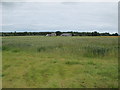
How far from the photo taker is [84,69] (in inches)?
280

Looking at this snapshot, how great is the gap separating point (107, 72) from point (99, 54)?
429cm

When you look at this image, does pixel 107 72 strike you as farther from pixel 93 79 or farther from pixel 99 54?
pixel 99 54

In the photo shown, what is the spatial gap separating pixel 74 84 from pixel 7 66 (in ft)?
10.9

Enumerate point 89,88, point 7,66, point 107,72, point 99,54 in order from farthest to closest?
point 99,54, point 7,66, point 107,72, point 89,88

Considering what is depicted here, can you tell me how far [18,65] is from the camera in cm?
785

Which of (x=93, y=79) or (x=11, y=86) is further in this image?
(x=93, y=79)

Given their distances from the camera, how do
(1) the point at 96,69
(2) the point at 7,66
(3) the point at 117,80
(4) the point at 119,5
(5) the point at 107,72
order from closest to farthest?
(3) the point at 117,80 → (5) the point at 107,72 → (1) the point at 96,69 → (2) the point at 7,66 → (4) the point at 119,5

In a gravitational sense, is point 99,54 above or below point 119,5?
below

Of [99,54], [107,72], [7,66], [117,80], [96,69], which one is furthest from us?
[99,54]

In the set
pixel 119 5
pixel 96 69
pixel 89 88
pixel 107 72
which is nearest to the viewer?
pixel 89 88

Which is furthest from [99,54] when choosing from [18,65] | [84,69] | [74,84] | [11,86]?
[11,86]

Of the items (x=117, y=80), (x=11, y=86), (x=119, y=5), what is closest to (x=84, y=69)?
(x=117, y=80)

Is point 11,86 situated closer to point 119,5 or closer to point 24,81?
point 24,81

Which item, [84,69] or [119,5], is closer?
[84,69]
